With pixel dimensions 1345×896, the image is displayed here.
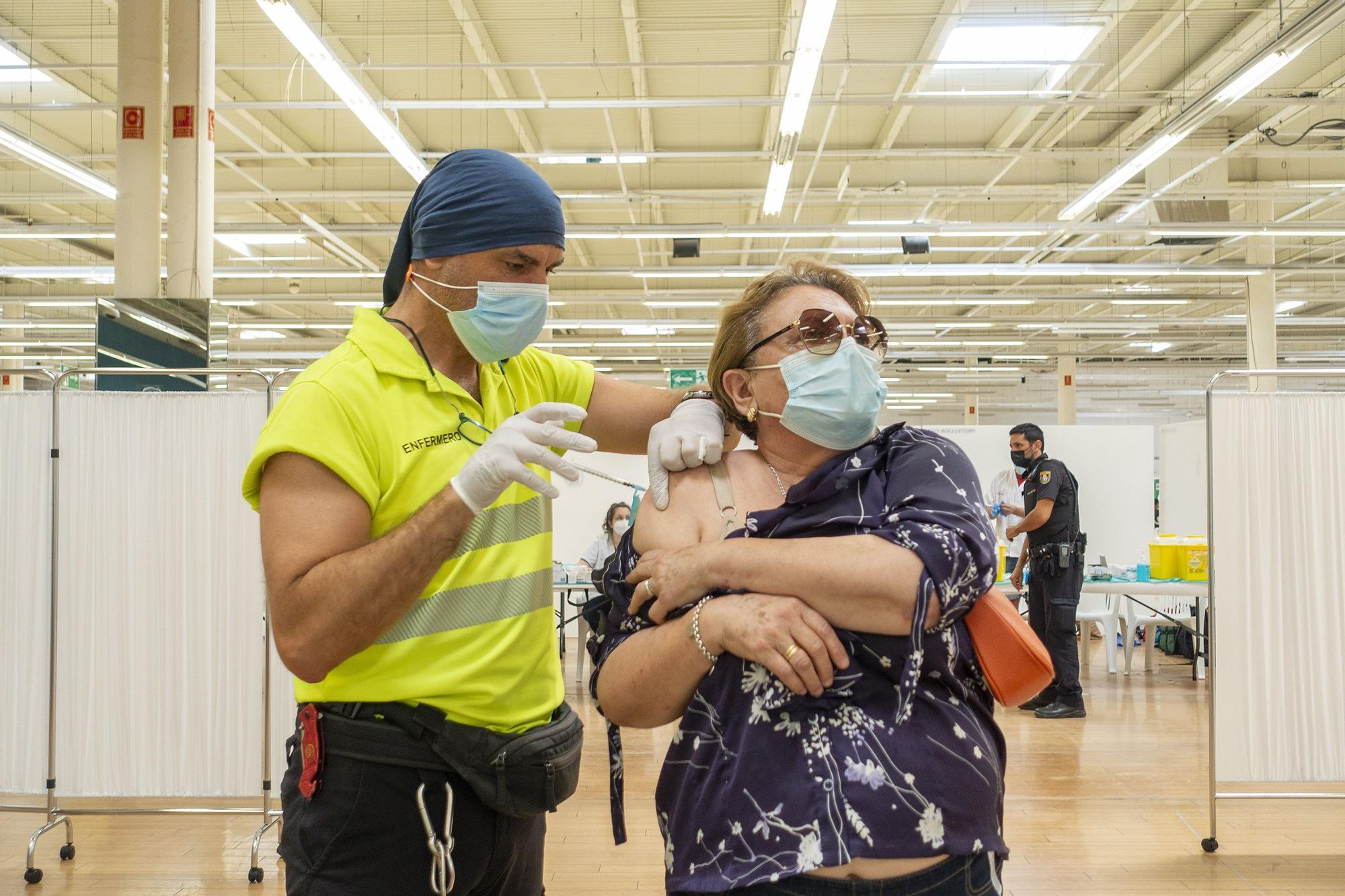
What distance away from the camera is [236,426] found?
3955 millimetres

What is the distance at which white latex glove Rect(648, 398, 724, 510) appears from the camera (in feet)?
4.43

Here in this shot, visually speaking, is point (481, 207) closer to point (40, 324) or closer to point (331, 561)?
point (331, 561)

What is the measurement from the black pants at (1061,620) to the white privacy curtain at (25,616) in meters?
5.68

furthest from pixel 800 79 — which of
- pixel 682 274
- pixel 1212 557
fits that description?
pixel 682 274

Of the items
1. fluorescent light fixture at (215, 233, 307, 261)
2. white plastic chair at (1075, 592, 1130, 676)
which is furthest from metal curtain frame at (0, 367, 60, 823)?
fluorescent light fixture at (215, 233, 307, 261)

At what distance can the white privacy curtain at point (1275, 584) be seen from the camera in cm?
400

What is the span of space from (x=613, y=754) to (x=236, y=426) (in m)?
3.05

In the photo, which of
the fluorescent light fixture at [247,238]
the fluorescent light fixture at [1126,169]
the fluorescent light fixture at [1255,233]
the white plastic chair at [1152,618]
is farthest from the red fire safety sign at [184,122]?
the fluorescent light fixture at [1255,233]

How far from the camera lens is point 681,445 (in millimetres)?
1355

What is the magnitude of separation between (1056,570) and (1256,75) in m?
3.33

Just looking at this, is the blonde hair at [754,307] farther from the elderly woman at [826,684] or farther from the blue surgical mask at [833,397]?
the elderly woman at [826,684]

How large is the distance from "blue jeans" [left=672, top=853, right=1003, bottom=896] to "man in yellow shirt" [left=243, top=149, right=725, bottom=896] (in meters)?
0.36

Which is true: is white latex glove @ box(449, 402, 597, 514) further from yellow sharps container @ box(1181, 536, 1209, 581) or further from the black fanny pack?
yellow sharps container @ box(1181, 536, 1209, 581)

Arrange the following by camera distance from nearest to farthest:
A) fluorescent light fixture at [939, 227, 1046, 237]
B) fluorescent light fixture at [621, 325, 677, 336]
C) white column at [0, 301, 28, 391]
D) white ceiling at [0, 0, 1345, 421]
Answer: white ceiling at [0, 0, 1345, 421]
fluorescent light fixture at [939, 227, 1046, 237]
white column at [0, 301, 28, 391]
fluorescent light fixture at [621, 325, 677, 336]
